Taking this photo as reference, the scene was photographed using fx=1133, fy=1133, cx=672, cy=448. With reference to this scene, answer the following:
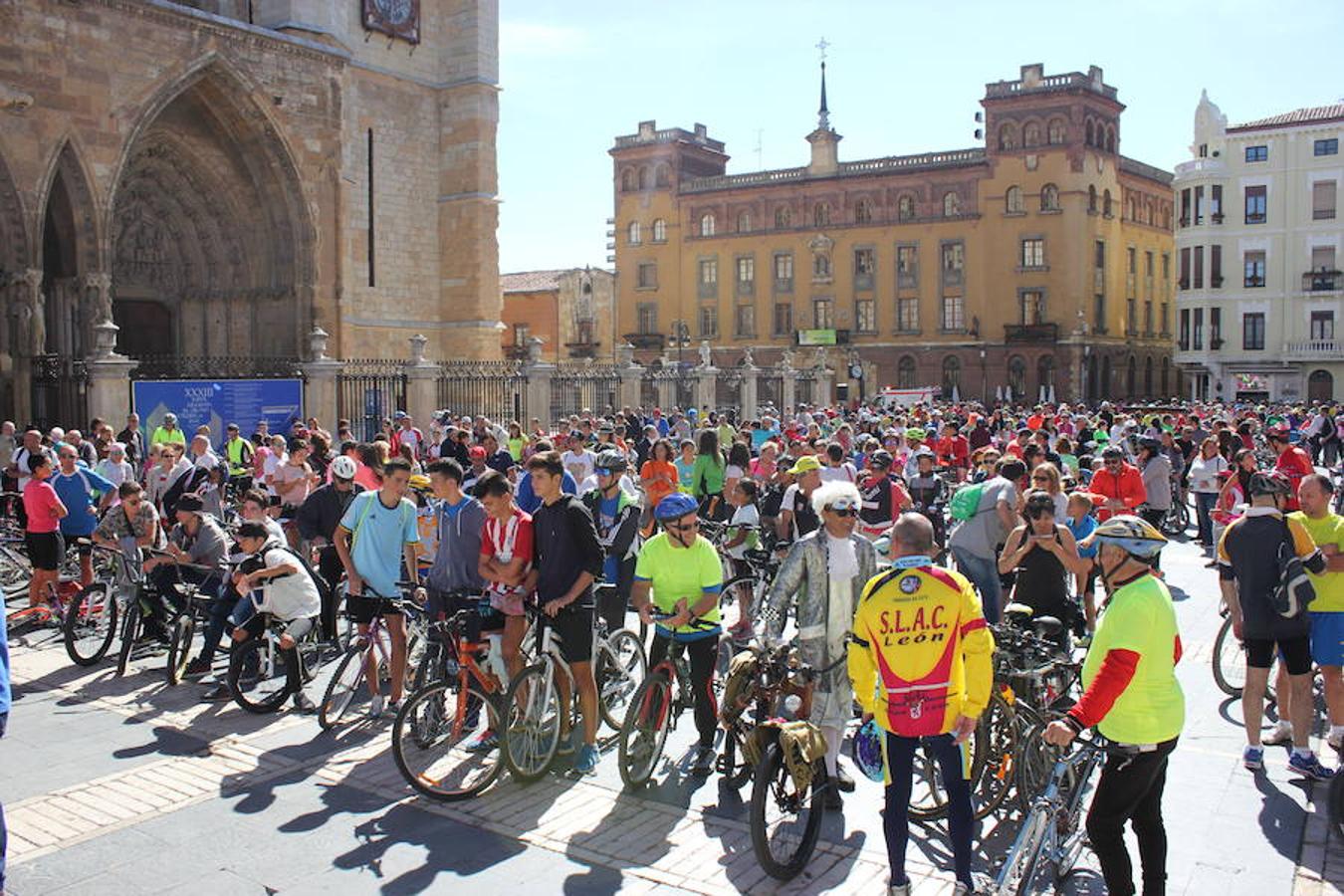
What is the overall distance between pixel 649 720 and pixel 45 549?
7.51 metres

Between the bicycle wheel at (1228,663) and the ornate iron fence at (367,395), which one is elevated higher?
the ornate iron fence at (367,395)

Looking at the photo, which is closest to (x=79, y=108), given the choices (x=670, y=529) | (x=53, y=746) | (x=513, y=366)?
(x=513, y=366)

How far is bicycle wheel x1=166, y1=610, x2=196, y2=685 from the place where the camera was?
906 centimetres

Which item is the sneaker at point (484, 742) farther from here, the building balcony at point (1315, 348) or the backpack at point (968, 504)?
the building balcony at point (1315, 348)

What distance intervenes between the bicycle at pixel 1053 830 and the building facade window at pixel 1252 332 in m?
55.2

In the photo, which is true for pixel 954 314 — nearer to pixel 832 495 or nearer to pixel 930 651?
pixel 832 495

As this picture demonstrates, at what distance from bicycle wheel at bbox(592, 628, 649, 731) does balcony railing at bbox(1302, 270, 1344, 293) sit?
53.4 metres

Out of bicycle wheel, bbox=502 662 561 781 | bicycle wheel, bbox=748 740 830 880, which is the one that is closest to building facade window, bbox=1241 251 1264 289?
bicycle wheel, bbox=502 662 561 781

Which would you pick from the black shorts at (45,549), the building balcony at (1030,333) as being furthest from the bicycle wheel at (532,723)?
the building balcony at (1030,333)

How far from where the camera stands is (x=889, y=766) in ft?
16.9

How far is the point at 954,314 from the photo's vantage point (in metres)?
58.6

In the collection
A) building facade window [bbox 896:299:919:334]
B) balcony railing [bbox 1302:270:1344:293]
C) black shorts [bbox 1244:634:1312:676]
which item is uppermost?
balcony railing [bbox 1302:270:1344:293]

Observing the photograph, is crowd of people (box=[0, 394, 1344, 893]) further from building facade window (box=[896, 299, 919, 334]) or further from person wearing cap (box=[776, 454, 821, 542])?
building facade window (box=[896, 299, 919, 334])

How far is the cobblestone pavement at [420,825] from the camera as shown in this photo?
5609mm
